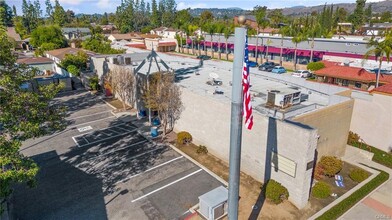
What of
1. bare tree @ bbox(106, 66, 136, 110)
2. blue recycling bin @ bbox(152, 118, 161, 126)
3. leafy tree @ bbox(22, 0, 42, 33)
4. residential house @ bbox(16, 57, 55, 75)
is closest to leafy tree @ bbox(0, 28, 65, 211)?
blue recycling bin @ bbox(152, 118, 161, 126)

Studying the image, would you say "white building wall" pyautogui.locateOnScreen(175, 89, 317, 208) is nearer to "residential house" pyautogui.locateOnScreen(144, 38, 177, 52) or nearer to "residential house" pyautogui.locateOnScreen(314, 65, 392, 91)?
"residential house" pyautogui.locateOnScreen(314, 65, 392, 91)

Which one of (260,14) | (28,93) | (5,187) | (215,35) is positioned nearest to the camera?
(5,187)

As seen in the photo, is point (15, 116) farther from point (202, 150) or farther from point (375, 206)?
point (375, 206)

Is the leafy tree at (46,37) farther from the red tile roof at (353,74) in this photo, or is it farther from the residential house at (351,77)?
the red tile roof at (353,74)

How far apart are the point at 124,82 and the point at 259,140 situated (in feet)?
74.4

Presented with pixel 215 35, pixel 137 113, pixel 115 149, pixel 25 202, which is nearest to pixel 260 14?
Result: pixel 215 35

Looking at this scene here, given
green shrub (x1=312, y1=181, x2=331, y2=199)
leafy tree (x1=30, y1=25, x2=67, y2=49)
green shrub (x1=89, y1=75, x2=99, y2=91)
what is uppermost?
leafy tree (x1=30, y1=25, x2=67, y2=49)

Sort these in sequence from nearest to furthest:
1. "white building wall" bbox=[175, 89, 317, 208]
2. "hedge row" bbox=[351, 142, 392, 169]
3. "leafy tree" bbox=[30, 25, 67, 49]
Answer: "white building wall" bbox=[175, 89, 317, 208] < "hedge row" bbox=[351, 142, 392, 169] < "leafy tree" bbox=[30, 25, 67, 49]

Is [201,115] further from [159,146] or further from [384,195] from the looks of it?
[384,195]

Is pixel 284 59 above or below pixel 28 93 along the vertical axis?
below

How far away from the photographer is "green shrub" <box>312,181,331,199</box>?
18938mm

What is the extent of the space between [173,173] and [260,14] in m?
58.9

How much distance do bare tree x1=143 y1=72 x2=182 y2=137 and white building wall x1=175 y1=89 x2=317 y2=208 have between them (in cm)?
99

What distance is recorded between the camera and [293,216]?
57.1 ft
